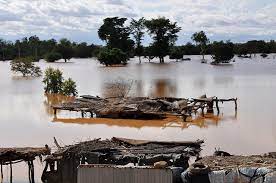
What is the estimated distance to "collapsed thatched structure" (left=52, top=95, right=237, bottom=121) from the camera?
2859cm

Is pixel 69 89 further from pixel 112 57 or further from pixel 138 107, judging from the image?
pixel 112 57

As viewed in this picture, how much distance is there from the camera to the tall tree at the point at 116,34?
308ft

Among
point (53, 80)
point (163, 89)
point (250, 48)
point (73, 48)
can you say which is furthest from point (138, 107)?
point (250, 48)

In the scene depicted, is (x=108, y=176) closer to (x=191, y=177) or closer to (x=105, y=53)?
(x=191, y=177)

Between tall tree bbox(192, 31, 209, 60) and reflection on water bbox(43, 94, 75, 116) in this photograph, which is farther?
tall tree bbox(192, 31, 209, 60)

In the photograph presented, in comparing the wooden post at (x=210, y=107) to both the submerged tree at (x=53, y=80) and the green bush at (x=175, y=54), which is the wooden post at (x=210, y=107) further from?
the green bush at (x=175, y=54)

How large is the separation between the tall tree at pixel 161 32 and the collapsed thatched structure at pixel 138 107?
6336cm

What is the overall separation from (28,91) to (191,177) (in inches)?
1438

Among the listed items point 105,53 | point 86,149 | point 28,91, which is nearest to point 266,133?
point 86,149

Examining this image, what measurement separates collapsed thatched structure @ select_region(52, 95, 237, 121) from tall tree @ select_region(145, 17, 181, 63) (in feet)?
208

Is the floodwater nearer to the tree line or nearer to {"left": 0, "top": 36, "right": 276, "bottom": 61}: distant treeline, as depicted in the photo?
the tree line

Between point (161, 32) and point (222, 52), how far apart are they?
40.9ft

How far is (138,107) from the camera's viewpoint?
28.8 meters

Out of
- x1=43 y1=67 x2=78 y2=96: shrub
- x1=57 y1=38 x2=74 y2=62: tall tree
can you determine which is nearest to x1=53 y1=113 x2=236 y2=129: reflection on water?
x1=43 y1=67 x2=78 y2=96: shrub
